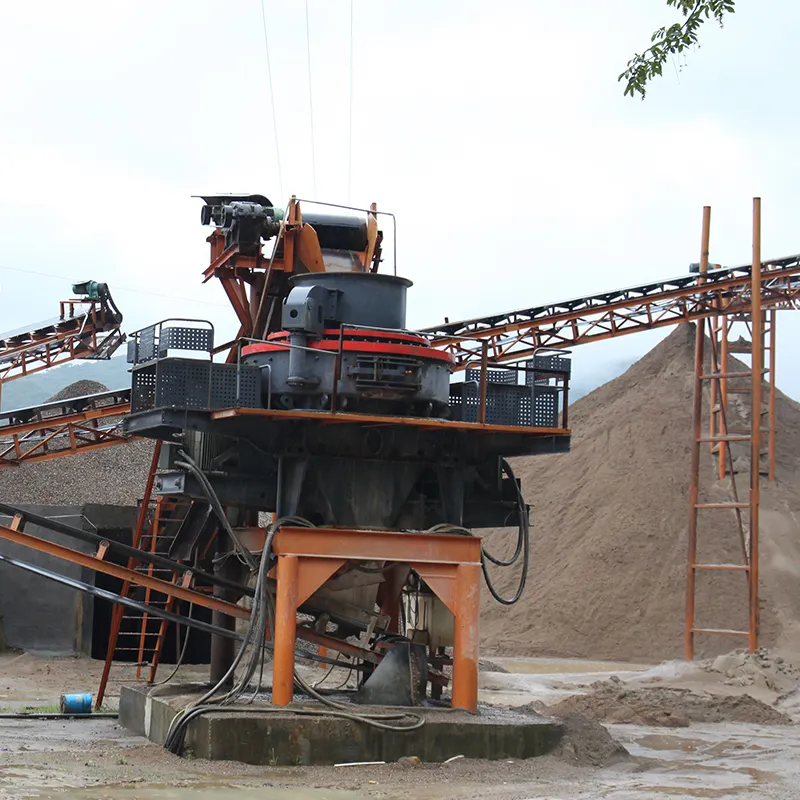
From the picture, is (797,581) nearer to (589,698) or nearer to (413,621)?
(589,698)

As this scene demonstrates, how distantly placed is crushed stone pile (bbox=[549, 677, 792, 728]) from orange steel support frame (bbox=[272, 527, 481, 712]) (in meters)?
5.58

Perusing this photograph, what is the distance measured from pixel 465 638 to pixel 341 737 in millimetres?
1912

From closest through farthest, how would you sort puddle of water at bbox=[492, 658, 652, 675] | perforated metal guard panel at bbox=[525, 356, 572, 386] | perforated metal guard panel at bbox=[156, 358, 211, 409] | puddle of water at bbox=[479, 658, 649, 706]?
perforated metal guard panel at bbox=[156, 358, 211, 409]
perforated metal guard panel at bbox=[525, 356, 572, 386]
puddle of water at bbox=[479, 658, 649, 706]
puddle of water at bbox=[492, 658, 652, 675]

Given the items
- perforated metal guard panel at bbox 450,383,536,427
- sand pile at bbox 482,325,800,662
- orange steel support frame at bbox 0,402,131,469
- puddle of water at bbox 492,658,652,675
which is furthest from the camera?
sand pile at bbox 482,325,800,662

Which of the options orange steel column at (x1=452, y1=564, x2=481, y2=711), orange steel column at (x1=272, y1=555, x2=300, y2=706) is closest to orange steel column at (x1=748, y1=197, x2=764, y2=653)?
orange steel column at (x1=452, y1=564, x2=481, y2=711)

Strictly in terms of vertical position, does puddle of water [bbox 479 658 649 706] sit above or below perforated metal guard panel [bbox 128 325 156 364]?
below

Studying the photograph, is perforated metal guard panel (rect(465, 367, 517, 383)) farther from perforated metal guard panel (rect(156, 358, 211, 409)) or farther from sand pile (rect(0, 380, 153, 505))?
sand pile (rect(0, 380, 153, 505))

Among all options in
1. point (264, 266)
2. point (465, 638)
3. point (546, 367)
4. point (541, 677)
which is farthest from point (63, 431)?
point (465, 638)

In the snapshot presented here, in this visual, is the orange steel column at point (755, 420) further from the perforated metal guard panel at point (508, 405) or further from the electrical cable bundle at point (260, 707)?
the electrical cable bundle at point (260, 707)

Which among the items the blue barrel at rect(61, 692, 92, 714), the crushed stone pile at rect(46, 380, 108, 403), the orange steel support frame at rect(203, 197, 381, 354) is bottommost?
the blue barrel at rect(61, 692, 92, 714)

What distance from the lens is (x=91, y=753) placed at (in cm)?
1455

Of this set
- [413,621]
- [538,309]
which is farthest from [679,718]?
[538,309]

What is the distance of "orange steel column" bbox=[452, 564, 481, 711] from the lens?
1536 cm

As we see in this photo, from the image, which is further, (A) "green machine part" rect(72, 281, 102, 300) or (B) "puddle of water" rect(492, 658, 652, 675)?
(A) "green machine part" rect(72, 281, 102, 300)
